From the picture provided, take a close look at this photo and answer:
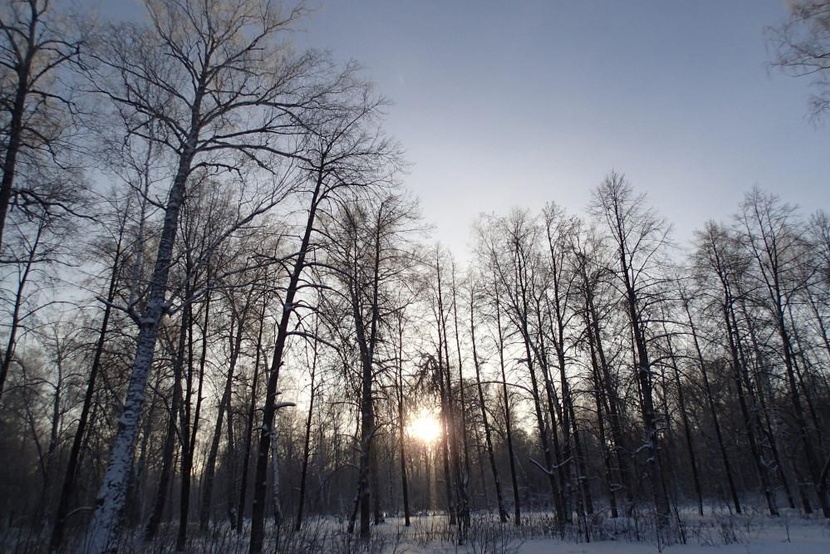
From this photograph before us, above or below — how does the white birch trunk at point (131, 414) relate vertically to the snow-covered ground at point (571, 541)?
above

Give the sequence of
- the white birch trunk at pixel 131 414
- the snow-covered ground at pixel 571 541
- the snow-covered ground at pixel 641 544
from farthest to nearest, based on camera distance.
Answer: the snow-covered ground at pixel 641 544 → the snow-covered ground at pixel 571 541 → the white birch trunk at pixel 131 414

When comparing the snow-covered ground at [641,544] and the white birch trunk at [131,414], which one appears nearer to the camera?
the white birch trunk at [131,414]

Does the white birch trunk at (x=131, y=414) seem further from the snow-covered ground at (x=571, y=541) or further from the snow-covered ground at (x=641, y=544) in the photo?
the snow-covered ground at (x=641, y=544)

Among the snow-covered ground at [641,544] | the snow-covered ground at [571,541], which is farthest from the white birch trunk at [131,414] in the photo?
the snow-covered ground at [641,544]

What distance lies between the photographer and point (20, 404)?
29.3m

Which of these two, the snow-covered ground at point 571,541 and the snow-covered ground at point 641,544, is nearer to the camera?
the snow-covered ground at point 571,541

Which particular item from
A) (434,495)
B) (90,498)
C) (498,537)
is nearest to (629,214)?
(498,537)

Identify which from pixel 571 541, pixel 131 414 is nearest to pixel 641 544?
pixel 571 541

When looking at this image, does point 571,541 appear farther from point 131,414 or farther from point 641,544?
point 131,414

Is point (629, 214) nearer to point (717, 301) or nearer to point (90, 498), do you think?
point (717, 301)

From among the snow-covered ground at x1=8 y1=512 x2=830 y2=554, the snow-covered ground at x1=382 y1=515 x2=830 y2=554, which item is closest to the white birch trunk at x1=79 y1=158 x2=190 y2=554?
the snow-covered ground at x1=8 y1=512 x2=830 y2=554

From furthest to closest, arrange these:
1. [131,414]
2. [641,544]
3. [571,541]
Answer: [571,541] → [641,544] → [131,414]

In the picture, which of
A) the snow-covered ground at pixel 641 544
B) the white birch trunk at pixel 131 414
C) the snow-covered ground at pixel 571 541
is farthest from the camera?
the snow-covered ground at pixel 641 544

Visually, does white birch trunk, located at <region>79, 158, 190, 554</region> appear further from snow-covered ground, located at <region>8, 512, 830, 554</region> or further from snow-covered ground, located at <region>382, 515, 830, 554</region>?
snow-covered ground, located at <region>382, 515, 830, 554</region>
